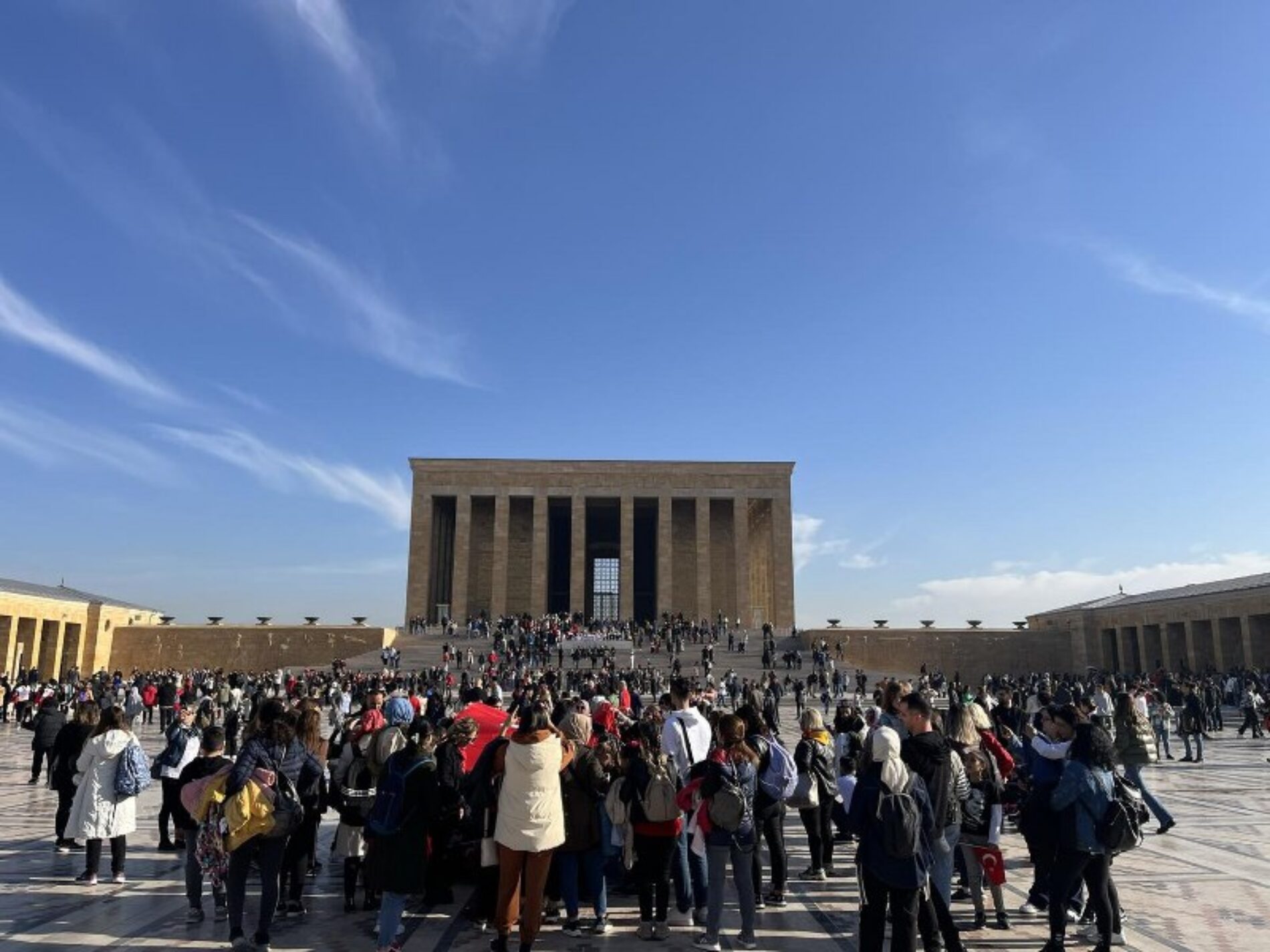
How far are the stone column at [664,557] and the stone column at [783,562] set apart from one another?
5.77 metres

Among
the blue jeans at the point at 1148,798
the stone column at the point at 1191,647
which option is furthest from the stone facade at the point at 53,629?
the stone column at the point at 1191,647

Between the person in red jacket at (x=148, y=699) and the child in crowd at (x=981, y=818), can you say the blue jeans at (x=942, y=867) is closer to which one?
the child in crowd at (x=981, y=818)

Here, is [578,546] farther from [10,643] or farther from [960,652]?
[10,643]

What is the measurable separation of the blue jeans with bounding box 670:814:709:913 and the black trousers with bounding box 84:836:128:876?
4.57 metres

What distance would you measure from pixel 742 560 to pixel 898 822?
43968 mm

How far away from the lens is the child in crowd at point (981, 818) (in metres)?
5.87

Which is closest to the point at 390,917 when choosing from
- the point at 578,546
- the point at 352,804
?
the point at 352,804

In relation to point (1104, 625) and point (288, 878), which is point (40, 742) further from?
point (1104, 625)

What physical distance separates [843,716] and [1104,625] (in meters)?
41.4

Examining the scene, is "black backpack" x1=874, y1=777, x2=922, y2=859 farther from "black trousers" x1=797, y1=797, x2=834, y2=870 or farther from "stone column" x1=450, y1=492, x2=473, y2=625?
"stone column" x1=450, y1=492, x2=473, y2=625

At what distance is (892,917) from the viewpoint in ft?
14.7

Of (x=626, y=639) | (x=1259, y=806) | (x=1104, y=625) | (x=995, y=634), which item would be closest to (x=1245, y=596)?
(x=1104, y=625)

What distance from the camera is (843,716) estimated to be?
8.09 m

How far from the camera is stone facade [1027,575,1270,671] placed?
115ft
